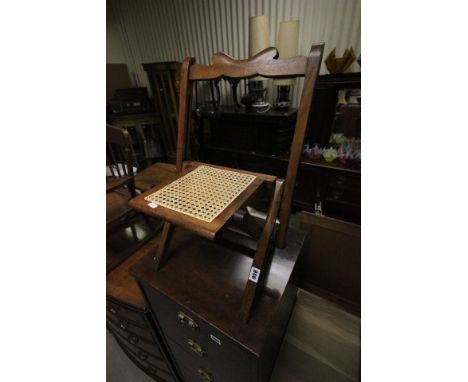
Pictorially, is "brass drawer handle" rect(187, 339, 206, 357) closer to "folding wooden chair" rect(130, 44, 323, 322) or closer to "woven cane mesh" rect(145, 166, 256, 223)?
"folding wooden chair" rect(130, 44, 323, 322)

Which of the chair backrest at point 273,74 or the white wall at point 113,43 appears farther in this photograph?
the white wall at point 113,43

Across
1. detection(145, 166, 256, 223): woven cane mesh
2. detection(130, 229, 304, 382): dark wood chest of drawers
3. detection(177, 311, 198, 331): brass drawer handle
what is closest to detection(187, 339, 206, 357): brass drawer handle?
detection(130, 229, 304, 382): dark wood chest of drawers

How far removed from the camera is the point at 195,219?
44cm

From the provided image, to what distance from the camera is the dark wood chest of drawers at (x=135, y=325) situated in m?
0.88

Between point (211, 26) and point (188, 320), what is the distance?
105 inches

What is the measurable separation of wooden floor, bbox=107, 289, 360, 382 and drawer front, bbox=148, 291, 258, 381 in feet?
1.70

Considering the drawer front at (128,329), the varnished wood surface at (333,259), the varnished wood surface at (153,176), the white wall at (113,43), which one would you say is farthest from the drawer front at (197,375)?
the white wall at (113,43)

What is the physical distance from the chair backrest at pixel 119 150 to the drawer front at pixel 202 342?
0.83m

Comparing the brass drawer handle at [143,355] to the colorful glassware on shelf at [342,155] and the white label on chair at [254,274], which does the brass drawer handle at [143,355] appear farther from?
the colorful glassware on shelf at [342,155]

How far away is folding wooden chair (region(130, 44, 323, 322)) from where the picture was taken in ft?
1.52

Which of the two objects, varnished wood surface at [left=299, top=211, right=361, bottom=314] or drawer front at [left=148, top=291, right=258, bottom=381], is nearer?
drawer front at [left=148, top=291, right=258, bottom=381]

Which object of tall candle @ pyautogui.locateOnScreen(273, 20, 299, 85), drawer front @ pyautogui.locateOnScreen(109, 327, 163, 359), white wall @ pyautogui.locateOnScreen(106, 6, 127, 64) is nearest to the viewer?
drawer front @ pyautogui.locateOnScreen(109, 327, 163, 359)
